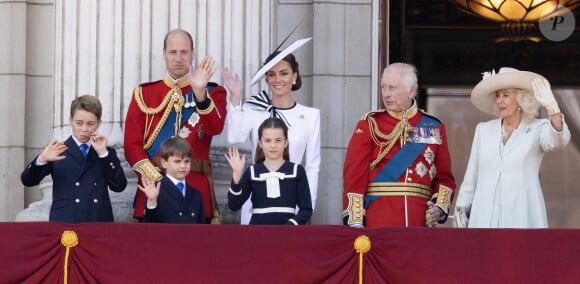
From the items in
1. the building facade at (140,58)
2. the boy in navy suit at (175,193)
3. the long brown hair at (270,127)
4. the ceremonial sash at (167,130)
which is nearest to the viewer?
the boy in navy suit at (175,193)

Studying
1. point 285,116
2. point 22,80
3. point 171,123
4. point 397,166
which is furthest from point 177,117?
point 22,80

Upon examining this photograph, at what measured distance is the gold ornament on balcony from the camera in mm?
13492

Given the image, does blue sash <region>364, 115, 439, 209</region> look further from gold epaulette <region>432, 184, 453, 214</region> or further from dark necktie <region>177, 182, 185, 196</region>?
dark necktie <region>177, 182, 185, 196</region>

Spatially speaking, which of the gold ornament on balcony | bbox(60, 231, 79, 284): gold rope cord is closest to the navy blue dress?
bbox(60, 231, 79, 284): gold rope cord

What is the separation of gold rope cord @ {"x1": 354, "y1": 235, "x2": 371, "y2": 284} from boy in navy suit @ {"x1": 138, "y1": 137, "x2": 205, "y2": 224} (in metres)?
1.21

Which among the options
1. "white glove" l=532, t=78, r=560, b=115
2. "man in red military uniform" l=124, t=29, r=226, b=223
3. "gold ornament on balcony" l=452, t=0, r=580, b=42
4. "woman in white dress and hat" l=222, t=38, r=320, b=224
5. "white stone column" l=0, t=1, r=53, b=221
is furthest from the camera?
"gold ornament on balcony" l=452, t=0, r=580, b=42

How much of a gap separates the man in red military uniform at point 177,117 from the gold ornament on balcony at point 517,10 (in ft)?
12.1

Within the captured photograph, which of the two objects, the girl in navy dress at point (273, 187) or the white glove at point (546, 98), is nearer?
the white glove at point (546, 98)

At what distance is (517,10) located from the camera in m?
13.5

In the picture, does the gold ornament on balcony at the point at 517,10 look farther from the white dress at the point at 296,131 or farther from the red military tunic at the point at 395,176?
the red military tunic at the point at 395,176

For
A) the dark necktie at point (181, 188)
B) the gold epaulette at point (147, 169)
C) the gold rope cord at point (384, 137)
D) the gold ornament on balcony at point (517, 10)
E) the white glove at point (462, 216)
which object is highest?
the gold ornament on balcony at point (517, 10)

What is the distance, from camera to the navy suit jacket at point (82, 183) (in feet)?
32.0

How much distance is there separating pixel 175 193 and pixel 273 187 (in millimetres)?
Result: 578

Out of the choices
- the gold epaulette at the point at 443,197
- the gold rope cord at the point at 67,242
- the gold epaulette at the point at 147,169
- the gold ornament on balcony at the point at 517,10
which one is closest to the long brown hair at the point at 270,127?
the gold epaulette at the point at 147,169
